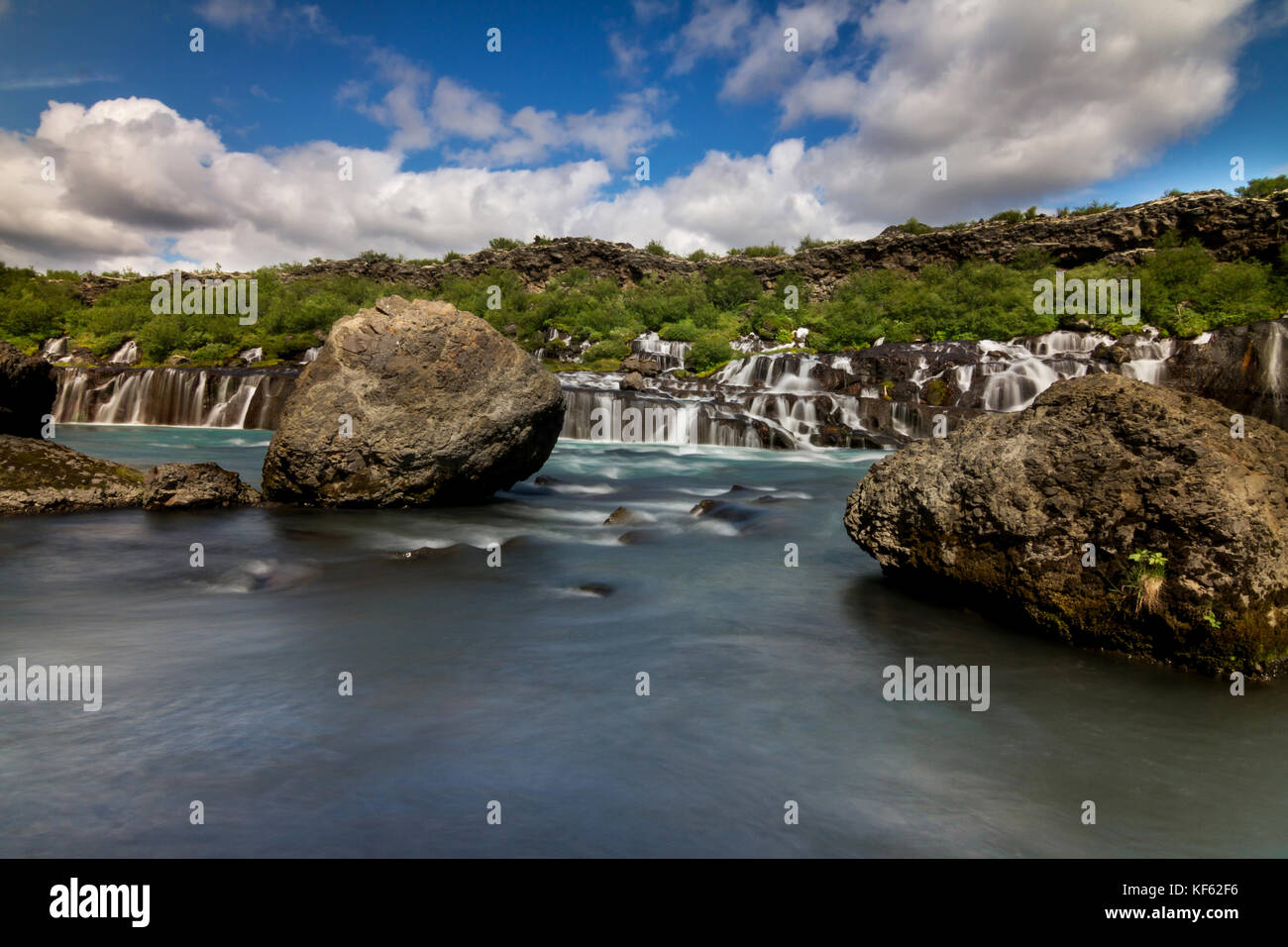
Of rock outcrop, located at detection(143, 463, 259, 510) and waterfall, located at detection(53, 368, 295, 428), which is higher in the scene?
waterfall, located at detection(53, 368, 295, 428)

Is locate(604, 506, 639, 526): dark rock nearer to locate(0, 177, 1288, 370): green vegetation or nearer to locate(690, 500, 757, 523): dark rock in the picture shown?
locate(690, 500, 757, 523): dark rock

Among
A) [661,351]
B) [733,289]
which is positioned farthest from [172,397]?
[733,289]

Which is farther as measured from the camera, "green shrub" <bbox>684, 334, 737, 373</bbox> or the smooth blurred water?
"green shrub" <bbox>684, 334, 737, 373</bbox>

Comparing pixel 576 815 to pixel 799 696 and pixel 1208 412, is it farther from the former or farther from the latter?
pixel 1208 412

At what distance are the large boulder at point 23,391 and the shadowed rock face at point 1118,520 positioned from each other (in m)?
12.1

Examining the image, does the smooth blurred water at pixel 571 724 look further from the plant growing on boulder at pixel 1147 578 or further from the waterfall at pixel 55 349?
the waterfall at pixel 55 349

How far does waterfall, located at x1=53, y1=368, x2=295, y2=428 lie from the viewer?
75.7 ft

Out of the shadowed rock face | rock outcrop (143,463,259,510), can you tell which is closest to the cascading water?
rock outcrop (143,463,259,510)

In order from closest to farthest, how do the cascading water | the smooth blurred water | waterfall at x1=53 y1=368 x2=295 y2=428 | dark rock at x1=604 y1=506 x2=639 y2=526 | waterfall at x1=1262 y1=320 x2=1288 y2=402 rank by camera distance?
the smooth blurred water, dark rock at x1=604 y1=506 x2=639 y2=526, waterfall at x1=1262 y1=320 x2=1288 y2=402, the cascading water, waterfall at x1=53 y1=368 x2=295 y2=428

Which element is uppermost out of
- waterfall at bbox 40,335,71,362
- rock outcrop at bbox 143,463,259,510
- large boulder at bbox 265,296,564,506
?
waterfall at bbox 40,335,71,362

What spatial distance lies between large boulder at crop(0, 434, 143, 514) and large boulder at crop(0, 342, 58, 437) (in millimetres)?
1485

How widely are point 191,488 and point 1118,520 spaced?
33.0ft

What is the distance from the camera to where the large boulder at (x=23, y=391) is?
10.3 meters
